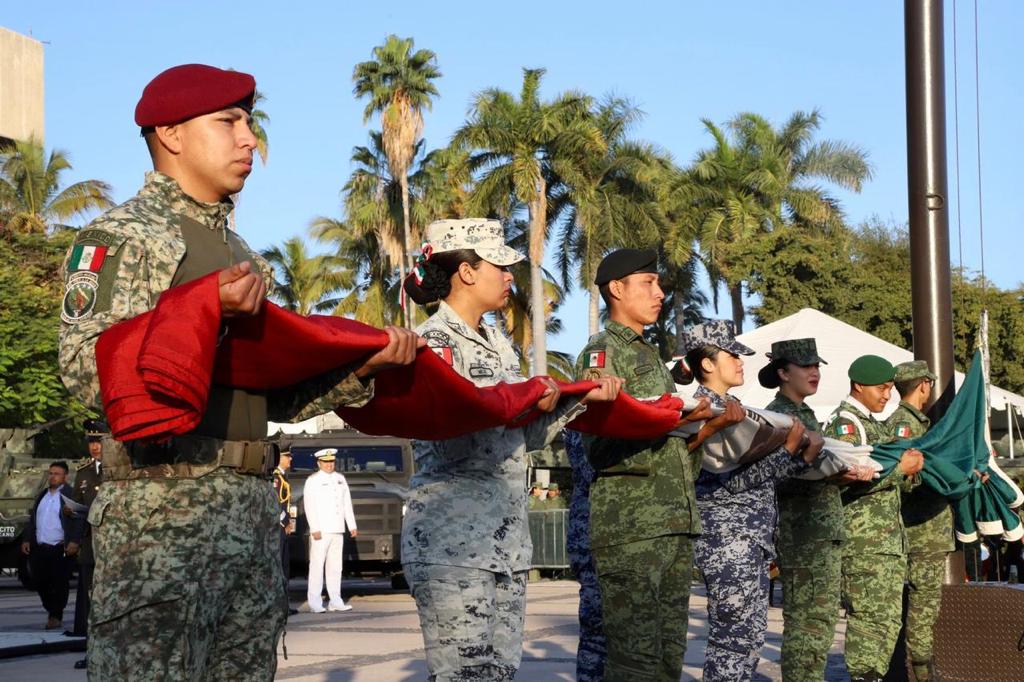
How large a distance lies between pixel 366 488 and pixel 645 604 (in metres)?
15.2

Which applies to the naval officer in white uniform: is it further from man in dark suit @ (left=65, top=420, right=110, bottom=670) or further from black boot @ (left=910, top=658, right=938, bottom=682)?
black boot @ (left=910, top=658, right=938, bottom=682)

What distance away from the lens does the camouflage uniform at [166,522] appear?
3254 mm

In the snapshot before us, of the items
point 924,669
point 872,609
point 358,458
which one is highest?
point 358,458

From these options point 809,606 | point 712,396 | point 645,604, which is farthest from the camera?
point 809,606

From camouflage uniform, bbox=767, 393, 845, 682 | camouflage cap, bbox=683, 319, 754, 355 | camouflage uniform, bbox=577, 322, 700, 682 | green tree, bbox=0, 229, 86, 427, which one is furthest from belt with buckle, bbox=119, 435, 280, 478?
green tree, bbox=0, 229, 86, 427

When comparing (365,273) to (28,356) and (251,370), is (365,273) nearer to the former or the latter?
(28,356)

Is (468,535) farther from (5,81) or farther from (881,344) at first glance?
(5,81)

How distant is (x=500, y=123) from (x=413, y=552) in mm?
39270

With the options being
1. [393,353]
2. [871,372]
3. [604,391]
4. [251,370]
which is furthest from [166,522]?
[871,372]

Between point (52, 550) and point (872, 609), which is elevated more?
point (52, 550)

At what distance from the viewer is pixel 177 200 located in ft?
11.9

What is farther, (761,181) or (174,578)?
(761,181)

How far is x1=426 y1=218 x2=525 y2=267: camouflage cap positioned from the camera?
203 inches

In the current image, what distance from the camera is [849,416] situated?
9133 millimetres
